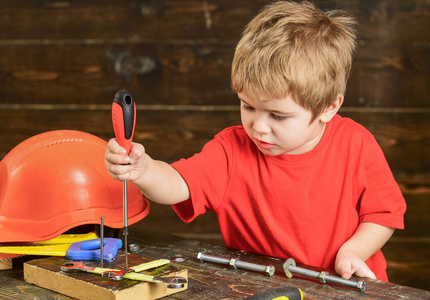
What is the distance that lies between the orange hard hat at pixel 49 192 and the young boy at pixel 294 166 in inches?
4.4

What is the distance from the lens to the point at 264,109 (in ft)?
3.79

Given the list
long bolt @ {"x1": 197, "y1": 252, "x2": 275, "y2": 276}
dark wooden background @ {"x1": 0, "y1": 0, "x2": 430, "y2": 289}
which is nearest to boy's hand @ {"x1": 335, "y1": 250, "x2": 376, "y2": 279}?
long bolt @ {"x1": 197, "y1": 252, "x2": 275, "y2": 276}

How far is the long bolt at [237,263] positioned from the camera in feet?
3.47

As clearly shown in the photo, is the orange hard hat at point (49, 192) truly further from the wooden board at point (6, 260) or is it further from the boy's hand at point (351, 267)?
the boy's hand at point (351, 267)

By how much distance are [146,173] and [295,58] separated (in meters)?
0.34

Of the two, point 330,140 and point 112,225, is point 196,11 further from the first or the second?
point 112,225

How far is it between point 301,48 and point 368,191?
0.34 meters

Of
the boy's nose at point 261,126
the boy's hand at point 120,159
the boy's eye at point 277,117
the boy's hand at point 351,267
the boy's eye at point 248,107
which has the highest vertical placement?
the boy's eye at point 248,107

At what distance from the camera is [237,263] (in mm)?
1095

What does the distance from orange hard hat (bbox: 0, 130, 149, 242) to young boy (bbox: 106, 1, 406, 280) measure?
11cm

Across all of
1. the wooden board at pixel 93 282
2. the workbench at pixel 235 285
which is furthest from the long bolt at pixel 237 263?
the wooden board at pixel 93 282

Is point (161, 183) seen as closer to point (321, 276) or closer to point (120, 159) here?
point (120, 159)

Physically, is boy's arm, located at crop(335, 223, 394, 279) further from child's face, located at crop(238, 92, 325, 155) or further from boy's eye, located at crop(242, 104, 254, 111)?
boy's eye, located at crop(242, 104, 254, 111)

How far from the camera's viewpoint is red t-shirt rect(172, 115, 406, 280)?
1.30 meters
